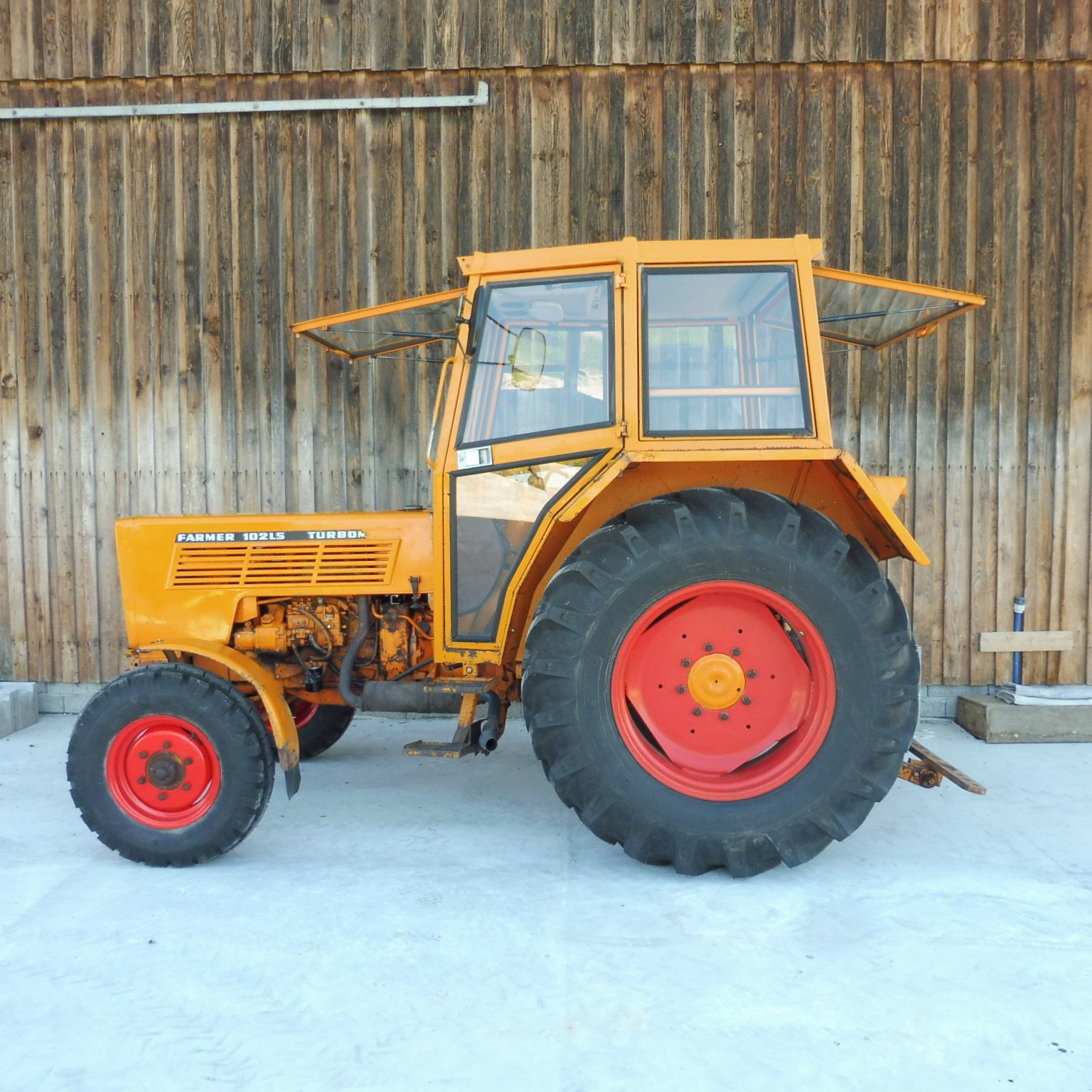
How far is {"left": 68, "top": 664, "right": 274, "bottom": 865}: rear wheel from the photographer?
3229mm

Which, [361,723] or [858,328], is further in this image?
[361,723]

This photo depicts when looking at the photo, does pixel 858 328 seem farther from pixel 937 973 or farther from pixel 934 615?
pixel 937 973

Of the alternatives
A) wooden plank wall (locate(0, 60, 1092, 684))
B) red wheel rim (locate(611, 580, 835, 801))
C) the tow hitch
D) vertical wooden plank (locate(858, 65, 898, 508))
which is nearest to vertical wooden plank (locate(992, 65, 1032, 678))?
wooden plank wall (locate(0, 60, 1092, 684))

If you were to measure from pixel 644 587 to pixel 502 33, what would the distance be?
13.0ft

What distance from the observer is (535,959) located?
2.61 meters

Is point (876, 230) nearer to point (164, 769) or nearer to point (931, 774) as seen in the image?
point (931, 774)

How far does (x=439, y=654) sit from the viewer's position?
3.53m

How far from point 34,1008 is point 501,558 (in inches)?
78.4

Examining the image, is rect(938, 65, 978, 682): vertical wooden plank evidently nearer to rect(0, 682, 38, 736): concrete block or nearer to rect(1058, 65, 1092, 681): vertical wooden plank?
rect(1058, 65, 1092, 681): vertical wooden plank

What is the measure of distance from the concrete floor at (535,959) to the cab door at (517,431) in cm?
96

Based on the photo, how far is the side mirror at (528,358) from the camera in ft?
11.0

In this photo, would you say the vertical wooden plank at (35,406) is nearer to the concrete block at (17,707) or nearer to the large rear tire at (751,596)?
the concrete block at (17,707)

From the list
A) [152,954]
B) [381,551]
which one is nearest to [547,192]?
[381,551]

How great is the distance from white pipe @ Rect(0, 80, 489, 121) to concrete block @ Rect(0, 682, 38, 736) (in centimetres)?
357
